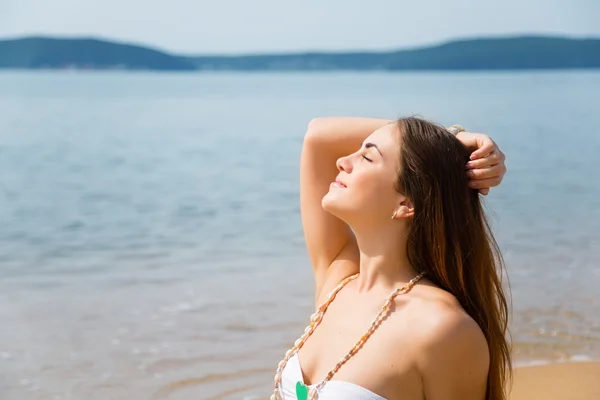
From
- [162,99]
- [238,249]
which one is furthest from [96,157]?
[162,99]

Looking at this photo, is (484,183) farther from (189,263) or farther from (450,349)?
(189,263)

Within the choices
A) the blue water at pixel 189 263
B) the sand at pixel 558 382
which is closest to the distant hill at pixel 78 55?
the blue water at pixel 189 263

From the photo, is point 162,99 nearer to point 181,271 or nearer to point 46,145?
point 46,145

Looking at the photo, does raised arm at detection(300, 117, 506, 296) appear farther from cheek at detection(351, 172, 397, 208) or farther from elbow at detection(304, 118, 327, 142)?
cheek at detection(351, 172, 397, 208)

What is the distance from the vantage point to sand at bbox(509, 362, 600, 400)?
175 inches

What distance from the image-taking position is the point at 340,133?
323 centimetres

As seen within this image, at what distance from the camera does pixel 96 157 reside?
17.5 metres

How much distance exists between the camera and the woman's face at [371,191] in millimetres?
2738

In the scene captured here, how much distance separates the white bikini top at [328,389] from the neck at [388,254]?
0.35 m

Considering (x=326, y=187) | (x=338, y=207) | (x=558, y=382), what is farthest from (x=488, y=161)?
(x=558, y=382)

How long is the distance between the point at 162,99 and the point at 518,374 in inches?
1525

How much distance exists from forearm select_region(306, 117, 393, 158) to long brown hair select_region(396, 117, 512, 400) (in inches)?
18.0

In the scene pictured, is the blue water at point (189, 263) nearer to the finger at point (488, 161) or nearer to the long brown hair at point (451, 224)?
the long brown hair at point (451, 224)

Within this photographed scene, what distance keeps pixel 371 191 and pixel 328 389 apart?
62cm
